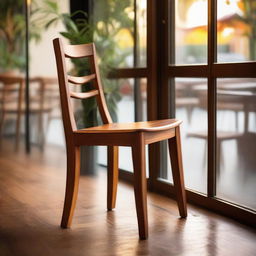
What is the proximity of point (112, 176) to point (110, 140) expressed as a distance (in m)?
0.54

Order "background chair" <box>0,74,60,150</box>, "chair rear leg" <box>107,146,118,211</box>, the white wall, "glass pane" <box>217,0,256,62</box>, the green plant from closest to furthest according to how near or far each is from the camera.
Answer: "glass pane" <box>217,0,256,62</box>
"chair rear leg" <box>107,146,118,211</box>
the white wall
"background chair" <box>0,74,60,150</box>
the green plant

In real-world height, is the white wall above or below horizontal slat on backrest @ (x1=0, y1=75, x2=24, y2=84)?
above

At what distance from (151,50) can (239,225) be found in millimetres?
1256

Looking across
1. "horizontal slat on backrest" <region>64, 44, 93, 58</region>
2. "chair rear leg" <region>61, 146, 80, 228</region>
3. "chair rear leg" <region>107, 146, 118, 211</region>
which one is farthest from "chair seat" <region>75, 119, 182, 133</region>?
"horizontal slat on backrest" <region>64, 44, 93, 58</region>

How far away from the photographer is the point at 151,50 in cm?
359

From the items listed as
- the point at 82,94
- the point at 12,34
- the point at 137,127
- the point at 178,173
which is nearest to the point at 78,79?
the point at 82,94

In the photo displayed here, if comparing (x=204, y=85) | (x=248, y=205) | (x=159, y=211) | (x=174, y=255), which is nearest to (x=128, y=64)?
(x=204, y=85)

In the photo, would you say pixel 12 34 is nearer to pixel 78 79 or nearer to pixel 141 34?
pixel 141 34

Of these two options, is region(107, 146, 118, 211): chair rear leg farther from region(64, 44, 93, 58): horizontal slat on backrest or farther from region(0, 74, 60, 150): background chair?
region(0, 74, 60, 150): background chair

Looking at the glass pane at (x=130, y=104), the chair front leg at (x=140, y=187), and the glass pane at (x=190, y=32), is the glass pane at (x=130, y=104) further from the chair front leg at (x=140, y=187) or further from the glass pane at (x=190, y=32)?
the chair front leg at (x=140, y=187)

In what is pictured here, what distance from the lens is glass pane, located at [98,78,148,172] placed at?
Result: 386 centimetres

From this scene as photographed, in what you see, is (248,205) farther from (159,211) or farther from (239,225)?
(159,211)

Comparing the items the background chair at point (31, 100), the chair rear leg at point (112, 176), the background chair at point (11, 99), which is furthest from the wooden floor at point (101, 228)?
the background chair at point (11, 99)

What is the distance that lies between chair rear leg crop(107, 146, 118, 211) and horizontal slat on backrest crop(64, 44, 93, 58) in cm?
52
